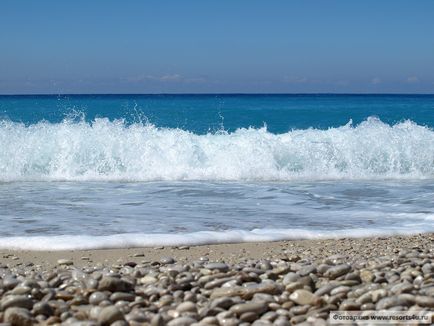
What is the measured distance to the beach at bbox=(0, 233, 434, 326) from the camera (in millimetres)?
3932

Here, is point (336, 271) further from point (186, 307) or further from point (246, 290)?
point (186, 307)

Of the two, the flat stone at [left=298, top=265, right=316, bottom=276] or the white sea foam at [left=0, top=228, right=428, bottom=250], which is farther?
the white sea foam at [left=0, top=228, right=428, bottom=250]

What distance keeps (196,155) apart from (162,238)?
790 cm

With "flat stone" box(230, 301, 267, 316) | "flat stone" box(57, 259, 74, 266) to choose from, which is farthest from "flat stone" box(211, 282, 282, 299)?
"flat stone" box(57, 259, 74, 266)

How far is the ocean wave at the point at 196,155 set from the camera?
13414 millimetres

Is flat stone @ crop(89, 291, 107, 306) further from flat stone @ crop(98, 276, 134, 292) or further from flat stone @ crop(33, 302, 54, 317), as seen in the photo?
flat stone @ crop(33, 302, 54, 317)

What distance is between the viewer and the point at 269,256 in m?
6.30

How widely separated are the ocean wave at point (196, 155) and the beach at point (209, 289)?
7.26 meters

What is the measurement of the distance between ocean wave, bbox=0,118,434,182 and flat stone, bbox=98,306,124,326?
29.7 ft

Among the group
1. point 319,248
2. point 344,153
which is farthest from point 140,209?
point 344,153

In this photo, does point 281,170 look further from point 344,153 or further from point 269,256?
point 269,256

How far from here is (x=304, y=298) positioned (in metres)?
4.24

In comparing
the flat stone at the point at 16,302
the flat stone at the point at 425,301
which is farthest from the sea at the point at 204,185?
the flat stone at the point at 425,301

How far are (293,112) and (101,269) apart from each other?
28454 mm
